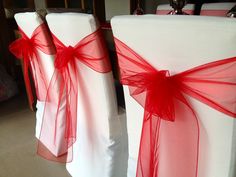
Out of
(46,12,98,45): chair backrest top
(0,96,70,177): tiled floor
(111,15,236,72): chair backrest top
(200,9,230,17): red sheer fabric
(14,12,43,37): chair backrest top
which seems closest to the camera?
(111,15,236,72): chair backrest top

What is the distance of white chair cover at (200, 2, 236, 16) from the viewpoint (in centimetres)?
152

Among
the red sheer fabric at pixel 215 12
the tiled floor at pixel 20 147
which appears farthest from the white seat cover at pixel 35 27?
the red sheer fabric at pixel 215 12

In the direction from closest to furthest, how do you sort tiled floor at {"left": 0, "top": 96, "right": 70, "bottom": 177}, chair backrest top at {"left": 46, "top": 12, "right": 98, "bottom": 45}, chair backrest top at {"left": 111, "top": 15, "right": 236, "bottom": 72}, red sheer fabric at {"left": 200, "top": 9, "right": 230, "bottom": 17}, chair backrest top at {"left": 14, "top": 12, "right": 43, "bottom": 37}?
chair backrest top at {"left": 111, "top": 15, "right": 236, "bottom": 72}, chair backrest top at {"left": 46, "top": 12, "right": 98, "bottom": 45}, chair backrest top at {"left": 14, "top": 12, "right": 43, "bottom": 37}, tiled floor at {"left": 0, "top": 96, "right": 70, "bottom": 177}, red sheer fabric at {"left": 200, "top": 9, "right": 230, "bottom": 17}

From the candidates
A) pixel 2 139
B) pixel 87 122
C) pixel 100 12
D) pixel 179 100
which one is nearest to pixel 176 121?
pixel 179 100

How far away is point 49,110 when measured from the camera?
1396 millimetres

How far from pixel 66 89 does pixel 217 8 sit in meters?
1.08

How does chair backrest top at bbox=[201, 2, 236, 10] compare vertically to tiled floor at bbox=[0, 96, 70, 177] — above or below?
above

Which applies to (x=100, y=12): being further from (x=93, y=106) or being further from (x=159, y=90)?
(x=159, y=90)

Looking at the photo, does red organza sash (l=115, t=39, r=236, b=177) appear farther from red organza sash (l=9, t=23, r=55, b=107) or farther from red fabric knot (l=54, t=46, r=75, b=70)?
red organza sash (l=9, t=23, r=55, b=107)

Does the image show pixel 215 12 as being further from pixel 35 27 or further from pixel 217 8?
pixel 35 27

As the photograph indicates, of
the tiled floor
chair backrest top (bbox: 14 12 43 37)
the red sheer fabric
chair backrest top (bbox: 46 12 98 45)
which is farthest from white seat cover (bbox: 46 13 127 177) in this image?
the red sheer fabric

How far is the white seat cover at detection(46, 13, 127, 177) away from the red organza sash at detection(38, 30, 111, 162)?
0.03 m

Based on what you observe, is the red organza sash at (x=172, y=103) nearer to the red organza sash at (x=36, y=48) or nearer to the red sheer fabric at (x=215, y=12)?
the red organza sash at (x=36, y=48)

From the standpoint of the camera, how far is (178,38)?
0.58m
